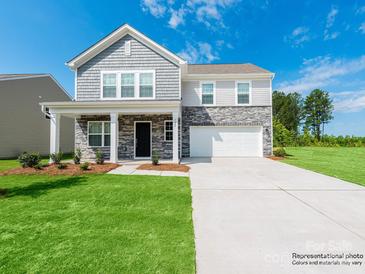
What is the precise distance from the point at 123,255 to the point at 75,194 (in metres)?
3.29

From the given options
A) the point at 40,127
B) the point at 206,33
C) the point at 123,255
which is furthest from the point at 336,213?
the point at 40,127

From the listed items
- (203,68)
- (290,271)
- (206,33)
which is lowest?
(290,271)

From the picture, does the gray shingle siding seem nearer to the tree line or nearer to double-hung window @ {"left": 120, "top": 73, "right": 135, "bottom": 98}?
double-hung window @ {"left": 120, "top": 73, "right": 135, "bottom": 98}

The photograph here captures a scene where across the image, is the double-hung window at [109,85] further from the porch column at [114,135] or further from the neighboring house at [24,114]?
the neighboring house at [24,114]

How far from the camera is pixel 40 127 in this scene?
1564cm

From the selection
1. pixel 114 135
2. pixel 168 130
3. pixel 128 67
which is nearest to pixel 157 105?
pixel 168 130

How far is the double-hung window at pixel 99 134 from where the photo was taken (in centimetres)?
1203

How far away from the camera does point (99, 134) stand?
→ 1209 cm

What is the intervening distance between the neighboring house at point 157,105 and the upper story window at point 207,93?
68 millimetres

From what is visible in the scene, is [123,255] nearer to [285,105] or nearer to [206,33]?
[206,33]

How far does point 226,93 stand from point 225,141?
10.9 ft

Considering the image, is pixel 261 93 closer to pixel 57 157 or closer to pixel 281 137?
pixel 57 157

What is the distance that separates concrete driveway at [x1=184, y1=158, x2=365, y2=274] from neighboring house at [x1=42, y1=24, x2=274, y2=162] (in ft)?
17.7

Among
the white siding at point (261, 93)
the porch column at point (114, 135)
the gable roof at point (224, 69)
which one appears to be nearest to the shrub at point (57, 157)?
the porch column at point (114, 135)
